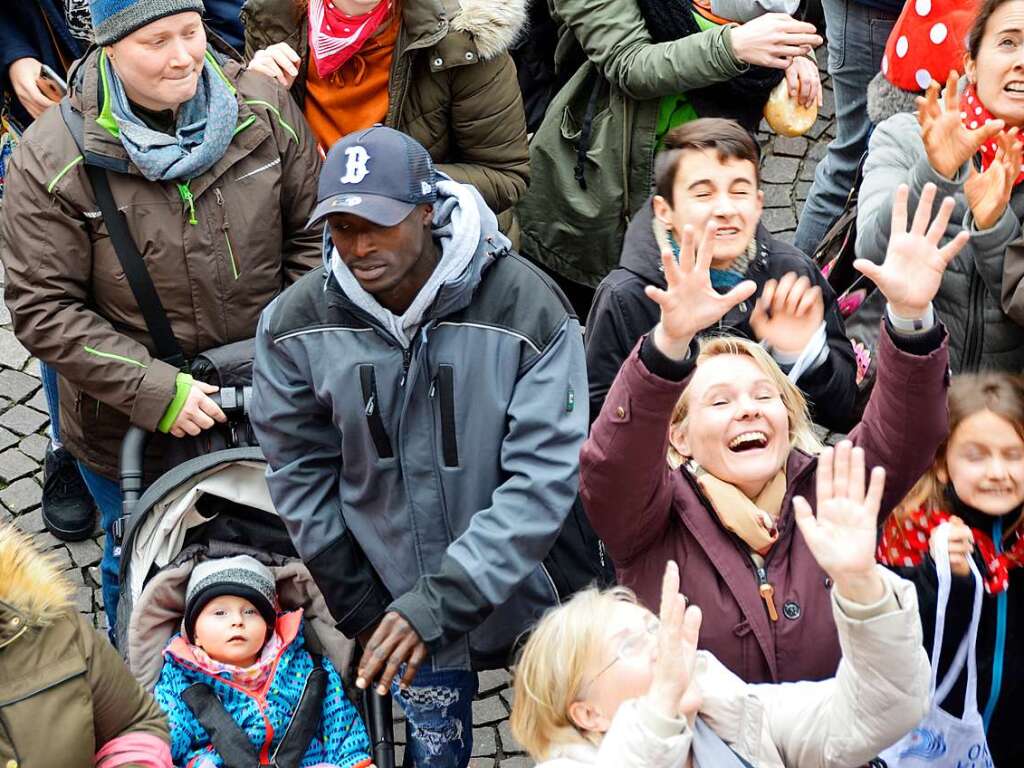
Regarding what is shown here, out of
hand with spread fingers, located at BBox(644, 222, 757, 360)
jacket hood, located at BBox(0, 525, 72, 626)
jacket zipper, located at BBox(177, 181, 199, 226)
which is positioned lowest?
jacket hood, located at BBox(0, 525, 72, 626)

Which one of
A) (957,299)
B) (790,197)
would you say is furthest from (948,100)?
(790,197)

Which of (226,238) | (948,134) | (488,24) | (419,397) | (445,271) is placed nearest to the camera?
(445,271)

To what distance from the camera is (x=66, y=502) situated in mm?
5953

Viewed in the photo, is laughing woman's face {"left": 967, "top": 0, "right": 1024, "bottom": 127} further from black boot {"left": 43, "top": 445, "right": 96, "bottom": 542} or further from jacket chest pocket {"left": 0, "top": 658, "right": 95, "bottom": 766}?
black boot {"left": 43, "top": 445, "right": 96, "bottom": 542}

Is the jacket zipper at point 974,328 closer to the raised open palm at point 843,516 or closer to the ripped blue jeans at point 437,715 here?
the raised open palm at point 843,516

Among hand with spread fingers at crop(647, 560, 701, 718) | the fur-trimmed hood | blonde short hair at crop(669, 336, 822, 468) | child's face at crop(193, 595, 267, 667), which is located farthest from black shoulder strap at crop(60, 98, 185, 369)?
Answer: hand with spread fingers at crop(647, 560, 701, 718)

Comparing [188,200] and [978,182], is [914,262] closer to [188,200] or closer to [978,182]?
[978,182]

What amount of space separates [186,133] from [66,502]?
2139mm

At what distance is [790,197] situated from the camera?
24.2 ft

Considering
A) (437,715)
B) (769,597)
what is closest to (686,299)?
(769,597)

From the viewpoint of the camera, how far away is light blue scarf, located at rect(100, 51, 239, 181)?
4.32 meters

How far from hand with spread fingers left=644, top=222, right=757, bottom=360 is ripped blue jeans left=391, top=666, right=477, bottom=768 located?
4.90ft

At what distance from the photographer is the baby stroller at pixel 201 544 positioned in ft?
13.8

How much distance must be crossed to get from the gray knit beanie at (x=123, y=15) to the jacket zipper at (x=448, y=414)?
4.69 feet
